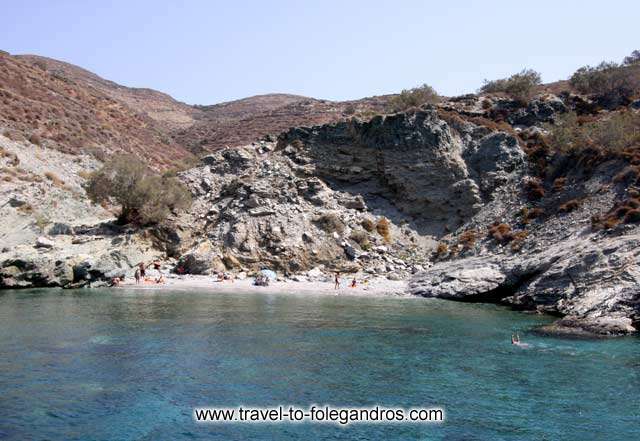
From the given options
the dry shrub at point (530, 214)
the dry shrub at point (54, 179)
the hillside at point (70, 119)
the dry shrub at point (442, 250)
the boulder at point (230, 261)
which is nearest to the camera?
the dry shrub at point (530, 214)

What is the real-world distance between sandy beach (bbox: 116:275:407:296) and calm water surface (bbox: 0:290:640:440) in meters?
10.0

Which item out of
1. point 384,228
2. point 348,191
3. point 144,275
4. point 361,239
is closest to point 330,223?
point 361,239

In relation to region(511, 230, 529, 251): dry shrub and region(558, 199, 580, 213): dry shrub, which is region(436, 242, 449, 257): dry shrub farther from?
region(558, 199, 580, 213): dry shrub

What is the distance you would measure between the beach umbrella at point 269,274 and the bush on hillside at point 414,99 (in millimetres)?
34153

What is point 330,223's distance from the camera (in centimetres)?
5778

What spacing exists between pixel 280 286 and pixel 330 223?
35.8ft

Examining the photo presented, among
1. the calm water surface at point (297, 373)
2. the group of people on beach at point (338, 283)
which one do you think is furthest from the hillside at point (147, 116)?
the calm water surface at point (297, 373)

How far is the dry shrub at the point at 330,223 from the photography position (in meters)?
57.5

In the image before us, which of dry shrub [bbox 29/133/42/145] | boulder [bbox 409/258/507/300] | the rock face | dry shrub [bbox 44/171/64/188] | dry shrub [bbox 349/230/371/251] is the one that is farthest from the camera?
dry shrub [bbox 29/133/42/145]

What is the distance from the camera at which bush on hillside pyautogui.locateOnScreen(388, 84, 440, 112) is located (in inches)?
3061

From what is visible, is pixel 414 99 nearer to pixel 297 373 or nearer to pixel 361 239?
pixel 361 239

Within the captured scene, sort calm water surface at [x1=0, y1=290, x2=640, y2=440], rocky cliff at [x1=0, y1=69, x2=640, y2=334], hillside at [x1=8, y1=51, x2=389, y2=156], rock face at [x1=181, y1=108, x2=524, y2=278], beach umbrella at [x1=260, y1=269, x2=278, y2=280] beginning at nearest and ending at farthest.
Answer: calm water surface at [x1=0, y1=290, x2=640, y2=440] → rocky cliff at [x1=0, y1=69, x2=640, y2=334] → beach umbrella at [x1=260, y1=269, x2=278, y2=280] → rock face at [x1=181, y1=108, x2=524, y2=278] → hillside at [x1=8, y1=51, x2=389, y2=156]

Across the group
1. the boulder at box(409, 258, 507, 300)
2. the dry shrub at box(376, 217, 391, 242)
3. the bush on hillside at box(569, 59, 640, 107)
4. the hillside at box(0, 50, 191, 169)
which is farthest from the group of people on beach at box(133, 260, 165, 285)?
the bush on hillside at box(569, 59, 640, 107)

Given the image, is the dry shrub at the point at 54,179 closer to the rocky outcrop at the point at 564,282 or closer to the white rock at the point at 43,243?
the white rock at the point at 43,243
